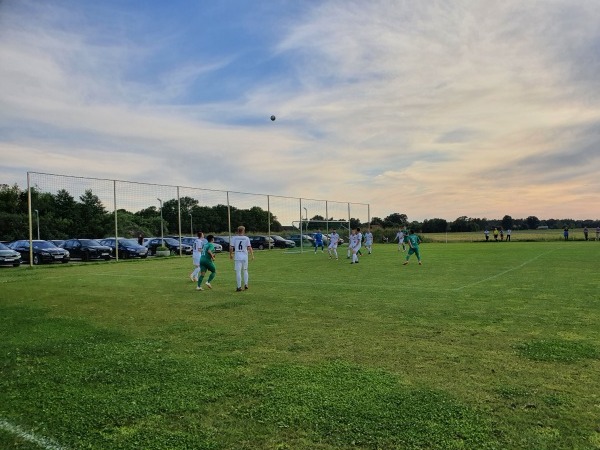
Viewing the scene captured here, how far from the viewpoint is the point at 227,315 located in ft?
31.0

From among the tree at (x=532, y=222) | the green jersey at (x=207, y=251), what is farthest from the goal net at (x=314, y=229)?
the tree at (x=532, y=222)

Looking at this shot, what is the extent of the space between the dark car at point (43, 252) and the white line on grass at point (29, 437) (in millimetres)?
27503

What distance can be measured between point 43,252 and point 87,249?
367 cm

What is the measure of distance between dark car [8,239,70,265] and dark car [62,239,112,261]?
224cm

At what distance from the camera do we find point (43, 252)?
28.6 meters

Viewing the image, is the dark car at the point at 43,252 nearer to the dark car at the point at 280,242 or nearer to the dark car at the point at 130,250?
the dark car at the point at 130,250

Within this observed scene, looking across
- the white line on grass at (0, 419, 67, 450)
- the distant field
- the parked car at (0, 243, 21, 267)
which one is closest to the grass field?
the white line on grass at (0, 419, 67, 450)

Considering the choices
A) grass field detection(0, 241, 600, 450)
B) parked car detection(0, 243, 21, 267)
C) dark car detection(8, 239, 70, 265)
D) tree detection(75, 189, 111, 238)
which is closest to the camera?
grass field detection(0, 241, 600, 450)

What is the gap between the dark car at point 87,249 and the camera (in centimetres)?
3184

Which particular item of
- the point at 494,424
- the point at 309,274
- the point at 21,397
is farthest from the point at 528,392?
the point at 309,274

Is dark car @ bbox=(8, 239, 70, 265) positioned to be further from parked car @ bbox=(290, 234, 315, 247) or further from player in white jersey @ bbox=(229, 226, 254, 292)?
parked car @ bbox=(290, 234, 315, 247)

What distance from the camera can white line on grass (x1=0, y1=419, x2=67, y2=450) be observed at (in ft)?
12.3

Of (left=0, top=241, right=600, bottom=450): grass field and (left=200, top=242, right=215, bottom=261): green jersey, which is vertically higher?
(left=200, top=242, right=215, bottom=261): green jersey

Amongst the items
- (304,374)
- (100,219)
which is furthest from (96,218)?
(304,374)
